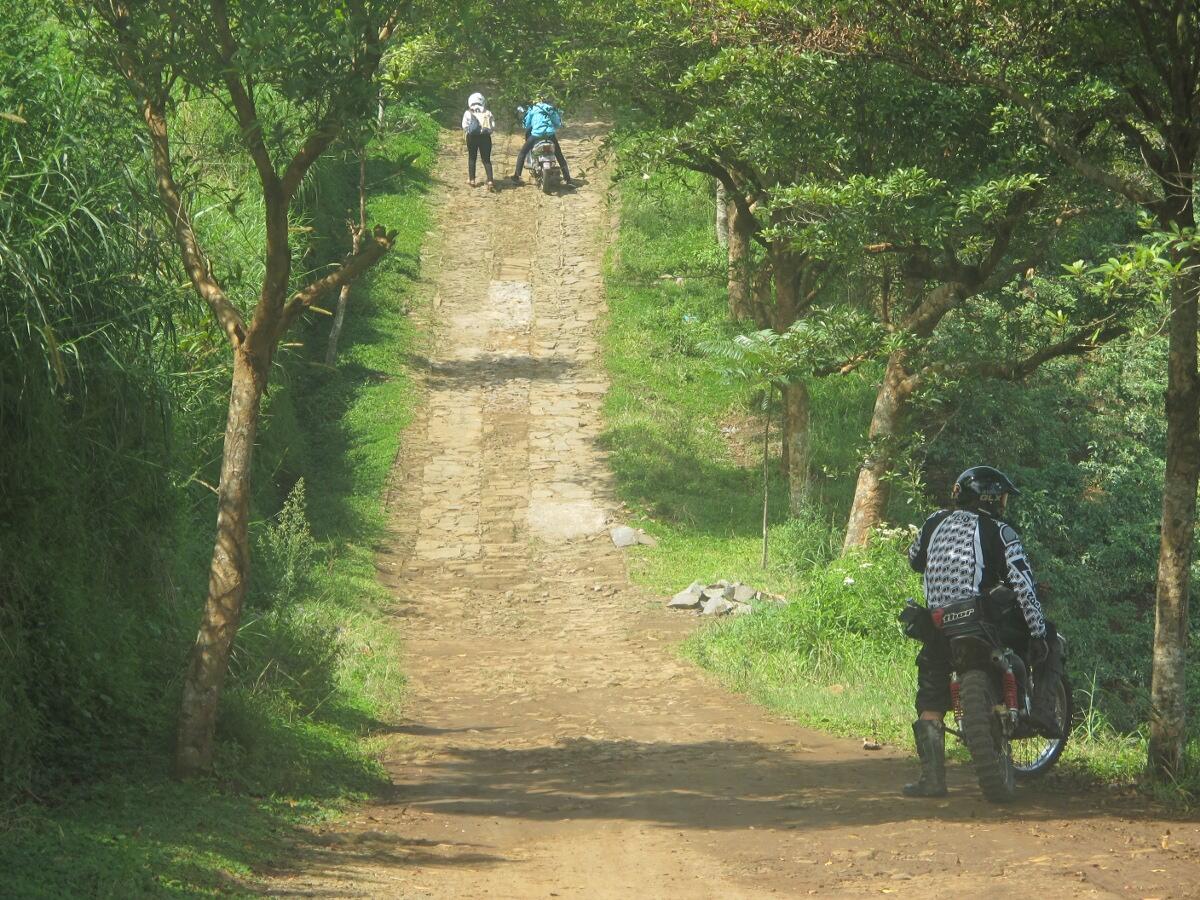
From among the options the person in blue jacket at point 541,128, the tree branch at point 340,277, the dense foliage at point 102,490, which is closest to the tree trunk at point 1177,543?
the tree branch at point 340,277

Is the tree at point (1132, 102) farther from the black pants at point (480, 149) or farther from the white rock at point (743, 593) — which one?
the black pants at point (480, 149)

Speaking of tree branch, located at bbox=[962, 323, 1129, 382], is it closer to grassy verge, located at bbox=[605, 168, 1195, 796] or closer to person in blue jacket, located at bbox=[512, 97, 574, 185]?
grassy verge, located at bbox=[605, 168, 1195, 796]

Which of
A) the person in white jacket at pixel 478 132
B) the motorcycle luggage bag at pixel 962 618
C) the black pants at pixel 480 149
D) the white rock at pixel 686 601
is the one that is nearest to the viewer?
the motorcycle luggage bag at pixel 962 618

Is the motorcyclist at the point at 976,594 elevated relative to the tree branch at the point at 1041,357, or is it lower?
lower

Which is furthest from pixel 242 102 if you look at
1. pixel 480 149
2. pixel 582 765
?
pixel 480 149

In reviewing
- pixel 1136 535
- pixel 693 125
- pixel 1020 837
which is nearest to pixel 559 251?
pixel 693 125

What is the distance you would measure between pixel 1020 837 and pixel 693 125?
27.2 feet

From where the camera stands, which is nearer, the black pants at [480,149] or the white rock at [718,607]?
the white rock at [718,607]

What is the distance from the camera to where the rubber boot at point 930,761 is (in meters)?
7.25

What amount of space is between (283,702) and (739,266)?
9.88 metres

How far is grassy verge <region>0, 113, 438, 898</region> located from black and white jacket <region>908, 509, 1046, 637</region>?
3.33 m

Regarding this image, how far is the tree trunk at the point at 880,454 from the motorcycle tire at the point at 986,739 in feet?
15.2

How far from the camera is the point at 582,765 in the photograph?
8453mm

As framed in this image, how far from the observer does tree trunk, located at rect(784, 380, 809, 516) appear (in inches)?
610
